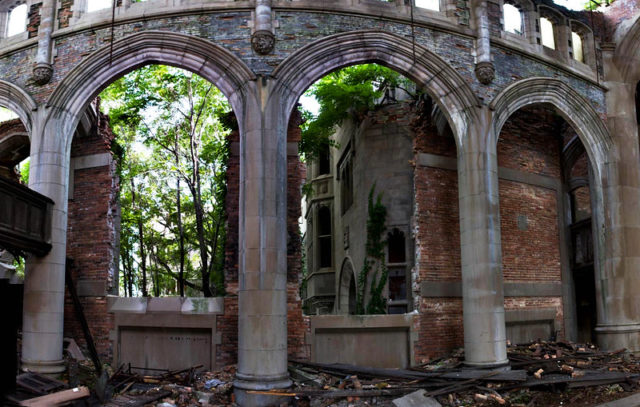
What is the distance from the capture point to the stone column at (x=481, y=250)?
13344 mm

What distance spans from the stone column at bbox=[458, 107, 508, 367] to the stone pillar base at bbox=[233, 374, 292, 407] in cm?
438

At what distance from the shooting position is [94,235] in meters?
16.4

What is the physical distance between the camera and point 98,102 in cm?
1700

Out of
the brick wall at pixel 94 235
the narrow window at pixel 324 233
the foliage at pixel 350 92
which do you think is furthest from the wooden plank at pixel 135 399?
the narrow window at pixel 324 233

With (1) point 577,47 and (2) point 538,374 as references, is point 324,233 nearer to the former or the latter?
(1) point 577,47

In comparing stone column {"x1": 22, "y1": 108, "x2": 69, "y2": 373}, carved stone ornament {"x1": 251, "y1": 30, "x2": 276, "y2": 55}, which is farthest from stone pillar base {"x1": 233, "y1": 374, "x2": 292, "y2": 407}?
carved stone ornament {"x1": 251, "y1": 30, "x2": 276, "y2": 55}

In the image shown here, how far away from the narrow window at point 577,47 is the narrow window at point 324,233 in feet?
42.8

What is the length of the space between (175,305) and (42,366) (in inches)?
127

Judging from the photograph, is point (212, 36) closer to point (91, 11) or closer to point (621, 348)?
point (91, 11)

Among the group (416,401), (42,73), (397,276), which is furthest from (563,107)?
(42,73)

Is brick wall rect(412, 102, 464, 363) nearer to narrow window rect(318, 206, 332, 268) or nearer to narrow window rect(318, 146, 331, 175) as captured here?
narrow window rect(318, 206, 332, 268)

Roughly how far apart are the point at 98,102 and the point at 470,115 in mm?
10259

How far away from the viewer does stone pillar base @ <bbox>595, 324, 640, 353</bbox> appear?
1616 cm

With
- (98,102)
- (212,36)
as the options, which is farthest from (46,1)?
(212,36)
